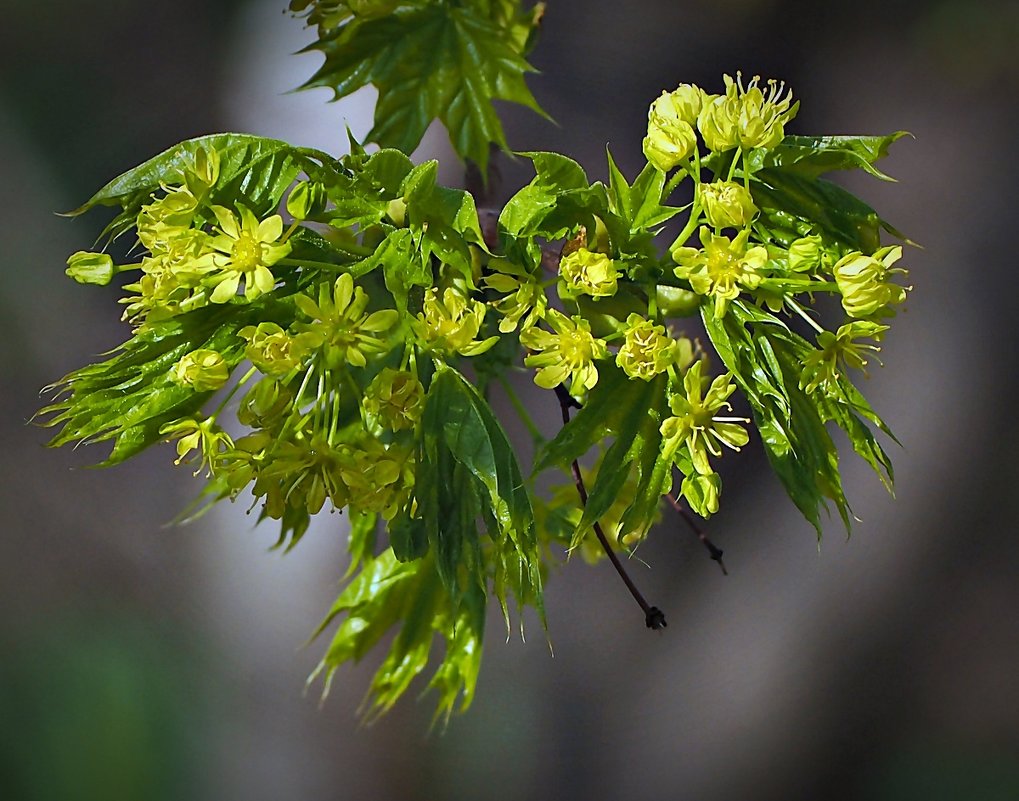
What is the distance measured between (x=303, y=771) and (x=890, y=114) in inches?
49.4

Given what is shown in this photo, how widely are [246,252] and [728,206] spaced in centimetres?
18

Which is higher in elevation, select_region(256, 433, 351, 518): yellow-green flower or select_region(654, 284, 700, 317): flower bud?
select_region(654, 284, 700, 317): flower bud

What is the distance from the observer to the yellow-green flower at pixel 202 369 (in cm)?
35

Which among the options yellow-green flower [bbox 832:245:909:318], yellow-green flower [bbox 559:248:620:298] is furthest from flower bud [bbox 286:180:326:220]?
yellow-green flower [bbox 832:245:909:318]

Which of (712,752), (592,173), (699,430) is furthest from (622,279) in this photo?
(712,752)

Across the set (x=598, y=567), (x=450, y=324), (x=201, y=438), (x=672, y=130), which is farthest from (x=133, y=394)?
(x=598, y=567)

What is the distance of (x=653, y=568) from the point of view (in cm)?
129

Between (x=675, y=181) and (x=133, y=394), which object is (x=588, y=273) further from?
(x=133, y=394)

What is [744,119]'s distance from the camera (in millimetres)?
350

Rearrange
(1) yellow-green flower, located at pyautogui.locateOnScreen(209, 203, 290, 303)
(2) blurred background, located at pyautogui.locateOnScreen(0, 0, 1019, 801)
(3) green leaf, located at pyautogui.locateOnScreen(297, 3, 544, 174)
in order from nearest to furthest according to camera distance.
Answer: (1) yellow-green flower, located at pyautogui.locateOnScreen(209, 203, 290, 303) < (3) green leaf, located at pyautogui.locateOnScreen(297, 3, 544, 174) < (2) blurred background, located at pyautogui.locateOnScreen(0, 0, 1019, 801)

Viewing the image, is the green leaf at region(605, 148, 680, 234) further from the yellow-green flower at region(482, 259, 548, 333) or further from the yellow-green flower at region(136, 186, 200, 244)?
the yellow-green flower at region(136, 186, 200, 244)

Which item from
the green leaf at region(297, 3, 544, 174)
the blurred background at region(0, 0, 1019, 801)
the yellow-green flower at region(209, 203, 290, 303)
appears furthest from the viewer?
the blurred background at region(0, 0, 1019, 801)

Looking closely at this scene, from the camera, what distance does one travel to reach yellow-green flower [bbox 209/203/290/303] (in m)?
0.33

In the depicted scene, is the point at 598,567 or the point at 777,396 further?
the point at 598,567
